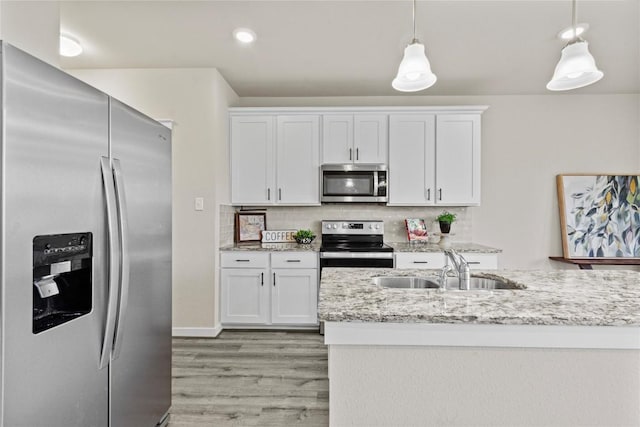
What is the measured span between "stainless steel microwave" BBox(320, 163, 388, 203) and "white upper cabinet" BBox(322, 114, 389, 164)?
90mm

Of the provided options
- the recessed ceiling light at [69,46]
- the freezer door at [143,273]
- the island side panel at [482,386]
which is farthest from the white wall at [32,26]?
the island side panel at [482,386]

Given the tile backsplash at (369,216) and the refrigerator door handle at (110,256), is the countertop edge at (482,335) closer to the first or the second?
the refrigerator door handle at (110,256)

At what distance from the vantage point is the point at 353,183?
3.89 metres

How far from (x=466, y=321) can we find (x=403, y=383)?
1.01 feet

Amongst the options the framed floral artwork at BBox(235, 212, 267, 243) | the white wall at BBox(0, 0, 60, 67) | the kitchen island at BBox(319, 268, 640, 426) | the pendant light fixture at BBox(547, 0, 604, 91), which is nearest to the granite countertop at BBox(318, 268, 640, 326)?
the kitchen island at BBox(319, 268, 640, 426)

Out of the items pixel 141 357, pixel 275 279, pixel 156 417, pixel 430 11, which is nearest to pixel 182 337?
pixel 275 279

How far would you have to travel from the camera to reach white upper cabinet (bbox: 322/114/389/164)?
3.89 metres

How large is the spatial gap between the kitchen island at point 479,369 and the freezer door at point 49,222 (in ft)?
2.86

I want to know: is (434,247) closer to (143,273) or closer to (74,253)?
(143,273)

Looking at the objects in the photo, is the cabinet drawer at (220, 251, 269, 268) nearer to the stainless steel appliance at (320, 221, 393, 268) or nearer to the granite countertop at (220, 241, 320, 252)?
the granite countertop at (220, 241, 320, 252)

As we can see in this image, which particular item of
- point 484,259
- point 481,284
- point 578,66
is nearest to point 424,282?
point 481,284

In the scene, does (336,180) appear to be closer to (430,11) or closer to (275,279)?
(275,279)

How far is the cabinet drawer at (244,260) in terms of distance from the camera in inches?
144

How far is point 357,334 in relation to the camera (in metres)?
1.25
